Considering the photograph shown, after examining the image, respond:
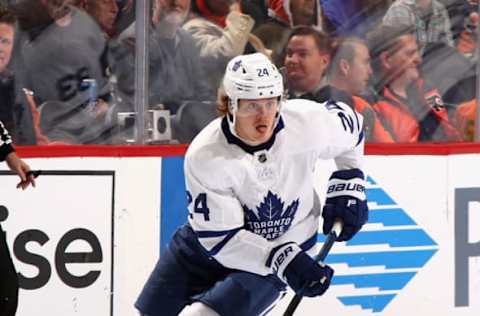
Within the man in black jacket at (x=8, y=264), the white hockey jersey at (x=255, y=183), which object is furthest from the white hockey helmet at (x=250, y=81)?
the man in black jacket at (x=8, y=264)

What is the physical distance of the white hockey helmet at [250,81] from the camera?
2.85 meters

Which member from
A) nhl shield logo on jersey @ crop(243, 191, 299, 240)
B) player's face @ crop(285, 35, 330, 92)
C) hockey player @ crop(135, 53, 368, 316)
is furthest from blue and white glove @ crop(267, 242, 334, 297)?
player's face @ crop(285, 35, 330, 92)

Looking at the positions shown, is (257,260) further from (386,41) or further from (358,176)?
(386,41)

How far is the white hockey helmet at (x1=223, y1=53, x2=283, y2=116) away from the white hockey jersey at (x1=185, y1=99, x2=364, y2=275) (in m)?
0.12

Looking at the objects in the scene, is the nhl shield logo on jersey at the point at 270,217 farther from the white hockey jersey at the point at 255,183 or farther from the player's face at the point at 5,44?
the player's face at the point at 5,44

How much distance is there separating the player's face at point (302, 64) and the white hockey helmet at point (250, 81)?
1.08 meters

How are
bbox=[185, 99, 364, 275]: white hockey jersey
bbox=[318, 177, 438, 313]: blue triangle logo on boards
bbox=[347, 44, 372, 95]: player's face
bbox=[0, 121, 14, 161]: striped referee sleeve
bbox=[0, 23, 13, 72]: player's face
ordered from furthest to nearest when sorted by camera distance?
bbox=[347, 44, 372, 95]: player's face < bbox=[318, 177, 438, 313]: blue triangle logo on boards < bbox=[0, 23, 13, 72]: player's face < bbox=[0, 121, 14, 161]: striped referee sleeve < bbox=[185, 99, 364, 275]: white hockey jersey

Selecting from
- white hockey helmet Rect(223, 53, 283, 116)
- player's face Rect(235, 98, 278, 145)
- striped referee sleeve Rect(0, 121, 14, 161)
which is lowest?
striped referee sleeve Rect(0, 121, 14, 161)

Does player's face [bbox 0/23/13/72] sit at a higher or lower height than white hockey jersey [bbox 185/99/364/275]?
higher

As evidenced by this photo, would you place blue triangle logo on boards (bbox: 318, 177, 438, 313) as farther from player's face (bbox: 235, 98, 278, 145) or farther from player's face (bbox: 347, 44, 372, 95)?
player's face (bbox: 235, 98, 278, 145)

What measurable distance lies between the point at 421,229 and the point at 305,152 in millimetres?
1083

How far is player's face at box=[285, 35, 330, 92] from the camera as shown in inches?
159

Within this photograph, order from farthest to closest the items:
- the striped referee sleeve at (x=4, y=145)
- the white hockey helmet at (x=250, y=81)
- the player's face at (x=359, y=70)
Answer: the player's face at (x=359, y=70)
the striped referee sleeve at (x=4, y=145)
the white hockey helmet at (x=250, y=81)

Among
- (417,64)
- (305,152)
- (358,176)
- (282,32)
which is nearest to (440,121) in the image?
(417,64)
